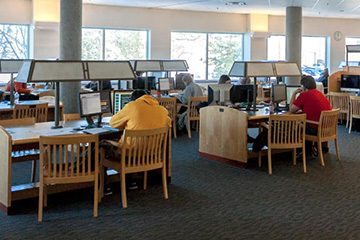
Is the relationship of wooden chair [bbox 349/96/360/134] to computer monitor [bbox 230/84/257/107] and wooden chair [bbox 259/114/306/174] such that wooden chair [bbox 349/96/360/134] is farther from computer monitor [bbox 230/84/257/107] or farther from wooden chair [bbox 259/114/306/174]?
wooden chair [bbox 259/114/306/174]

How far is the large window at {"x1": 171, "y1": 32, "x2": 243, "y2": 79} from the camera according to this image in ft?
45.2

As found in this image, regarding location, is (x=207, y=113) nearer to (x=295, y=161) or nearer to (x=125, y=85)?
(x=295, y=161)

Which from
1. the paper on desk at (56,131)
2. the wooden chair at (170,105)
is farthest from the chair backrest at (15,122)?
the wooden chair at (170,105)

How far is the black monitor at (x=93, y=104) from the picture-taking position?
446 cm

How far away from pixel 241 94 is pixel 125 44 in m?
7.04

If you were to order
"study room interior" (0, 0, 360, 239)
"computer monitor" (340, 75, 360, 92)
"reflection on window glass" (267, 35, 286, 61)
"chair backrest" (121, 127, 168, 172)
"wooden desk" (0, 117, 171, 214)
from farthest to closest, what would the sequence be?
"reflection on window glass" (267, 35, 286, 61) → "computer monitor" (340, 75, 360, 92) → "chair backrest" (121, 127, 168, 172) → "wooden desk" (0, 117, 171, 214) → "study room interior" (0, 0, 360, 239)

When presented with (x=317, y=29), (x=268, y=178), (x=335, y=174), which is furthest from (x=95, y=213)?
(x=317, y=29)

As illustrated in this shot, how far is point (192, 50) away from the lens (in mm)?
14023

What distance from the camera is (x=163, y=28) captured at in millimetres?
13094

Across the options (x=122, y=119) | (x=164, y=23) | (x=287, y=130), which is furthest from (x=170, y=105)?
(x=164, y=23)

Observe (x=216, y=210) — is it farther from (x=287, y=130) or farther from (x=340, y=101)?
(x=340, y=101)

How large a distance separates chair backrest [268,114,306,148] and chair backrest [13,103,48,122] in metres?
2.97

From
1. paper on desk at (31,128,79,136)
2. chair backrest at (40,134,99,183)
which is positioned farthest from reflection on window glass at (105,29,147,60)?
chair backrest at (40,134,99,183)

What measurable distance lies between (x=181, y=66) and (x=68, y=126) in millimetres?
5033
